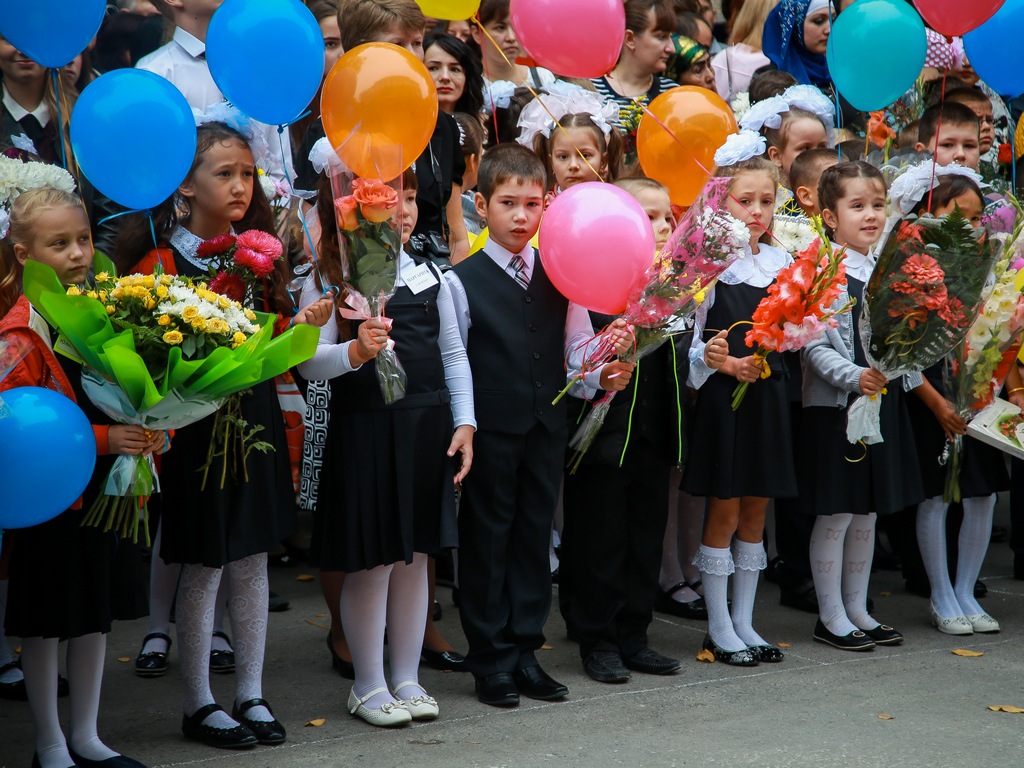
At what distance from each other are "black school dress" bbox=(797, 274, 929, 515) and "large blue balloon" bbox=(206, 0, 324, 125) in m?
2.37

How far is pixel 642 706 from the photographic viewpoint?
3586 mm

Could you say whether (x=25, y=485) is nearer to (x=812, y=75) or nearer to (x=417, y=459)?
(x=417, y=459)

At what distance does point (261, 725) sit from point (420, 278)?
155 cm

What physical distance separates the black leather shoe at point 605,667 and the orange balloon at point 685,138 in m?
1.76

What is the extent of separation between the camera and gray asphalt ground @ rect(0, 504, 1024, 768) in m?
3.16

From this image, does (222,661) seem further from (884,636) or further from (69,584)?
(884,636)

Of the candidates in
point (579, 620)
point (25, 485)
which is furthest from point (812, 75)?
point (25, 485)

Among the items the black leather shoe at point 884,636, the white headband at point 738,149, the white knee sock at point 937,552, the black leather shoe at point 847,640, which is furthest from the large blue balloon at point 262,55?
the white knee sock at point 937,552

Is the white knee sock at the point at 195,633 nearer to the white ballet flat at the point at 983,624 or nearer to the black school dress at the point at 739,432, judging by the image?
the black school dress at the point at 739,432

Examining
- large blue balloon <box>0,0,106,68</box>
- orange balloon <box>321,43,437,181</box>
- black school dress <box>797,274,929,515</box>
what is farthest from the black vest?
large blue balloon <box>0,0,106,68</box>

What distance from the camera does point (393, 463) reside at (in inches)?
137

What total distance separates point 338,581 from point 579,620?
0.92m

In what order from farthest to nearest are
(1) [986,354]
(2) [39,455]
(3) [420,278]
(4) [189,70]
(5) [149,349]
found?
1. (4) [189,70]
2. (1) [986,354]
3. (3) [420,278]
4. (5) [149,349]
5. (2) [39,455]

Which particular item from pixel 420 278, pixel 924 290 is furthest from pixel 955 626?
pixel 420 278
